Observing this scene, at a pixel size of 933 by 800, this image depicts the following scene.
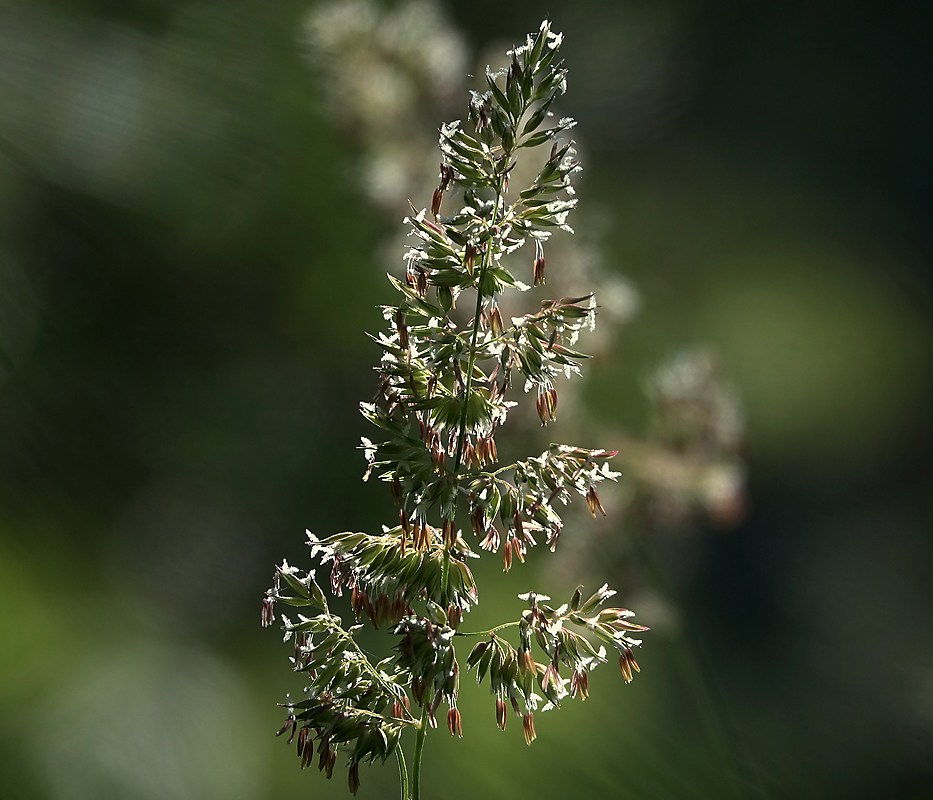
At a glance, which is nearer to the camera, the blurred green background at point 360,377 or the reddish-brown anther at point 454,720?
the reddish-brown anther at point 454,720

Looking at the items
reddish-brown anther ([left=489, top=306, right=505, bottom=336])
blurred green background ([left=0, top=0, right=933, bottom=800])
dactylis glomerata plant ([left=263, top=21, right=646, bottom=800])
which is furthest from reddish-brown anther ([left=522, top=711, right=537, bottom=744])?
blurred green background ([left=0, top=0, right=933, bottom=800])

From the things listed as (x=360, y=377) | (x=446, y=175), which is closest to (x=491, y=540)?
(x=446, y=175)

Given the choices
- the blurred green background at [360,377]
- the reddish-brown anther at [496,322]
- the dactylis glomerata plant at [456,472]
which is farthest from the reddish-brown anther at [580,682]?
the blurred green background at [360,377]

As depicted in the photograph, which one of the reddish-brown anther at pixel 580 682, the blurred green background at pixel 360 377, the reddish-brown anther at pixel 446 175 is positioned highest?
the blurred green background at pixel 360 377

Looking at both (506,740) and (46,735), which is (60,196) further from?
(506,740)

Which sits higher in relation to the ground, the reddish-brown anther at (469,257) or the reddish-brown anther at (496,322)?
the reddish-brown anther at (469,257)

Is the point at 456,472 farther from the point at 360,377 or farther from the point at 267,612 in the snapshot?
the point at 360,377

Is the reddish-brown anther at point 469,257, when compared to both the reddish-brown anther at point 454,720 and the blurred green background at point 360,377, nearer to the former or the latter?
the reddish-brown anther at point 454,720
